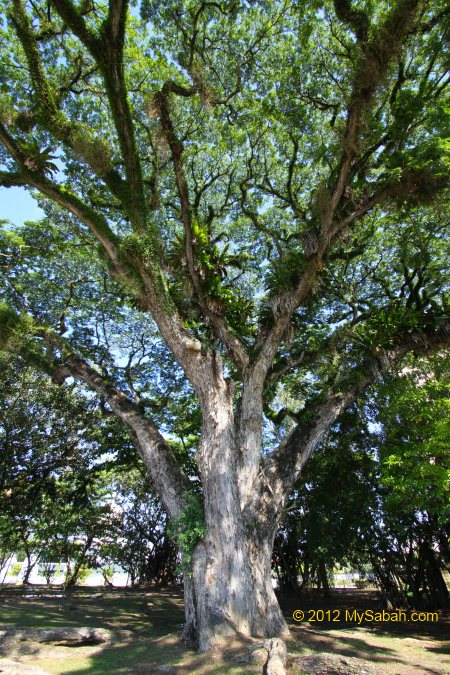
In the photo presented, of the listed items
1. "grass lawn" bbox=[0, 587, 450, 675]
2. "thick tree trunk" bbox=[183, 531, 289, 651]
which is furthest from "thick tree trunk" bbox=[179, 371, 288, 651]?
"grass lawn" bbox=[0, 587, 450, 675]

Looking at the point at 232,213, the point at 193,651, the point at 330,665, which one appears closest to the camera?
the point at 330,665

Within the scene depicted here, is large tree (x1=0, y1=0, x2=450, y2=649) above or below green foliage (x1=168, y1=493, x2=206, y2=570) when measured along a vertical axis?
above

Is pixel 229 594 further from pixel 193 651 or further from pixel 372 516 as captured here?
pixel 372 516

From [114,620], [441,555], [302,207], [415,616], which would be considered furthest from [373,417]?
[114,620]

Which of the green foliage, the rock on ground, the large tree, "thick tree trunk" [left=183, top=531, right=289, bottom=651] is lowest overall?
the rock on ground

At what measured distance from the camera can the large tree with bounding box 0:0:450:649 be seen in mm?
5832

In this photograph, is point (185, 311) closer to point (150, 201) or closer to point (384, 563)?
A: point (150, 201)

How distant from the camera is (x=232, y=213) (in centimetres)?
1136

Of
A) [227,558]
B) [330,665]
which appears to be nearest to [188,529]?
[227,558]

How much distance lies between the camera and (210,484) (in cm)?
562

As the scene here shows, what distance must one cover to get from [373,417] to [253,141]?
822 centimetres

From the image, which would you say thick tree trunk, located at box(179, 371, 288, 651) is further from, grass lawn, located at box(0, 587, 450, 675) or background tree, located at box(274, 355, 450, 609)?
background tree, located at box(274, 355, 450, 609)

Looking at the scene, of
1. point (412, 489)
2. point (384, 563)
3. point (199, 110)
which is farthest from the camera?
point (384, 563)

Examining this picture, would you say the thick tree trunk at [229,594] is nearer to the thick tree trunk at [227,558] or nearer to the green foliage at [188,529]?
the thick tree trunk at [227,558]
